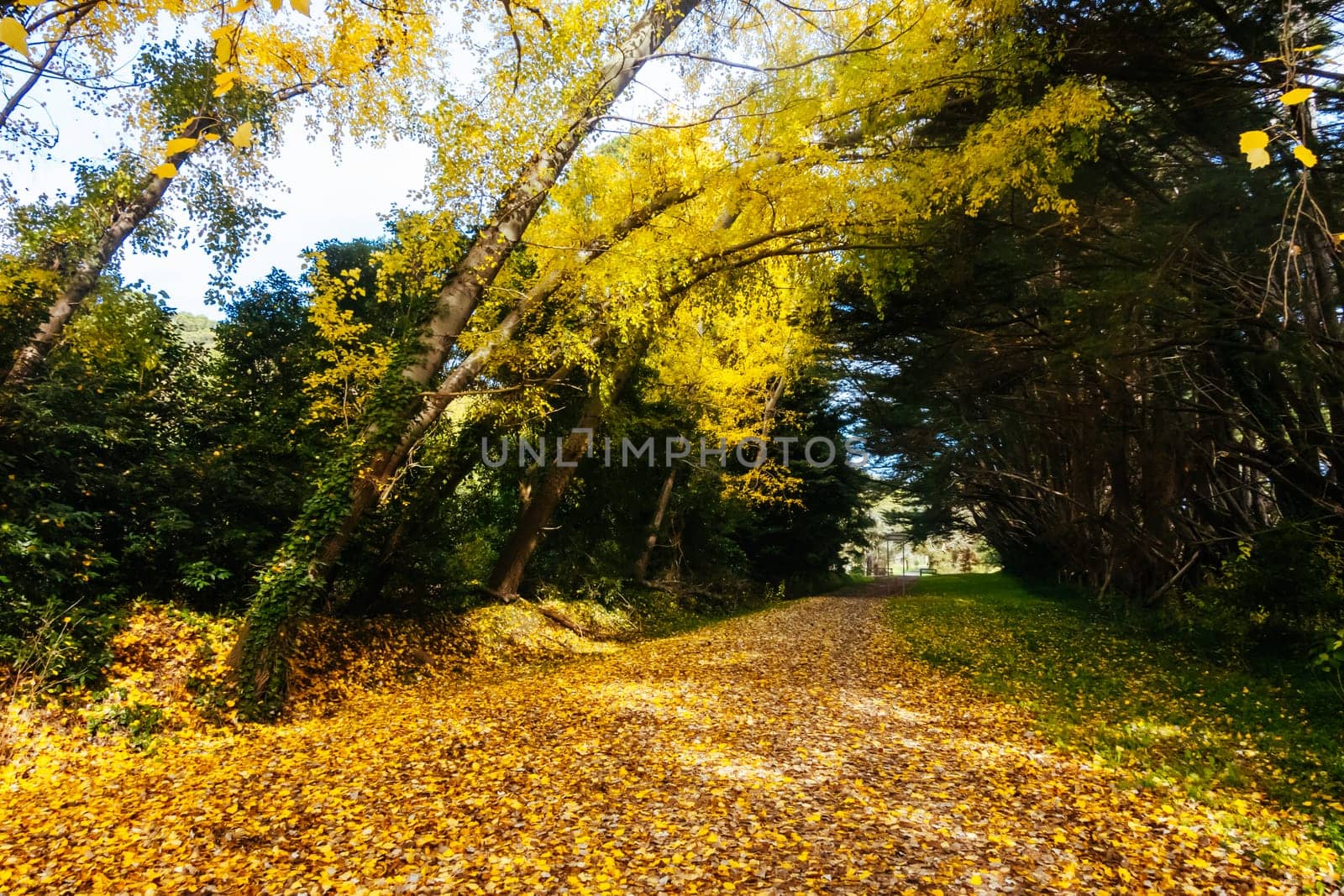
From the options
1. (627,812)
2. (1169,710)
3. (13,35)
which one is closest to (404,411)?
(627,812)

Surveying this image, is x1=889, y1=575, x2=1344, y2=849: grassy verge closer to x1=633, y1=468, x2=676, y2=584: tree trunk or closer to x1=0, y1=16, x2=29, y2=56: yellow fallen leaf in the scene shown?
x1=633, y1=468, x2=676, y2=584: tree trunk

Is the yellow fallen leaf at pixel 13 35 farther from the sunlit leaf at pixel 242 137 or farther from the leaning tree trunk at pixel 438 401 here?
the leaning tree trunk at pixel 438 401

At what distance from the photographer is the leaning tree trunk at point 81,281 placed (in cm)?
638

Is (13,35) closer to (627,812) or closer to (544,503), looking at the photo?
(627,812)

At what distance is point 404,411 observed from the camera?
7.02 meters

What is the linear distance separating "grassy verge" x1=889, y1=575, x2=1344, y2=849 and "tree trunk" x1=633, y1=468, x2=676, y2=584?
5895 mm

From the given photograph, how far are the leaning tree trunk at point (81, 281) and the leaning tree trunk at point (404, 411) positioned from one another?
2.76 meters

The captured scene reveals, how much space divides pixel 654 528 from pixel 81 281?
10960 mm

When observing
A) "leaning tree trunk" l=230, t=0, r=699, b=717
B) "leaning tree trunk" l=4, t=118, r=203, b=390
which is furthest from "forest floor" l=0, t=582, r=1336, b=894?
"leaning tree trunk" l=4, t=118, r=203, b=390

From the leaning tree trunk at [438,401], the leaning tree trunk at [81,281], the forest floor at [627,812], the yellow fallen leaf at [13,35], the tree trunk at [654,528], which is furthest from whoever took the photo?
the tree trunk at [654,528]

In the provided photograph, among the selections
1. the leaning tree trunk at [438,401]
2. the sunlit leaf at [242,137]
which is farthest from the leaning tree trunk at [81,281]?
the sunlit leaf at [242,137]

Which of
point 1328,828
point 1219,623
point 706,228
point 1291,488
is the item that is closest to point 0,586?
point 706,228

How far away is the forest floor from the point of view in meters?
3.42

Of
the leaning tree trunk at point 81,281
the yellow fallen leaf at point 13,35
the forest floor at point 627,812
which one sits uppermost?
the leaning tree trunk at point 81,281
